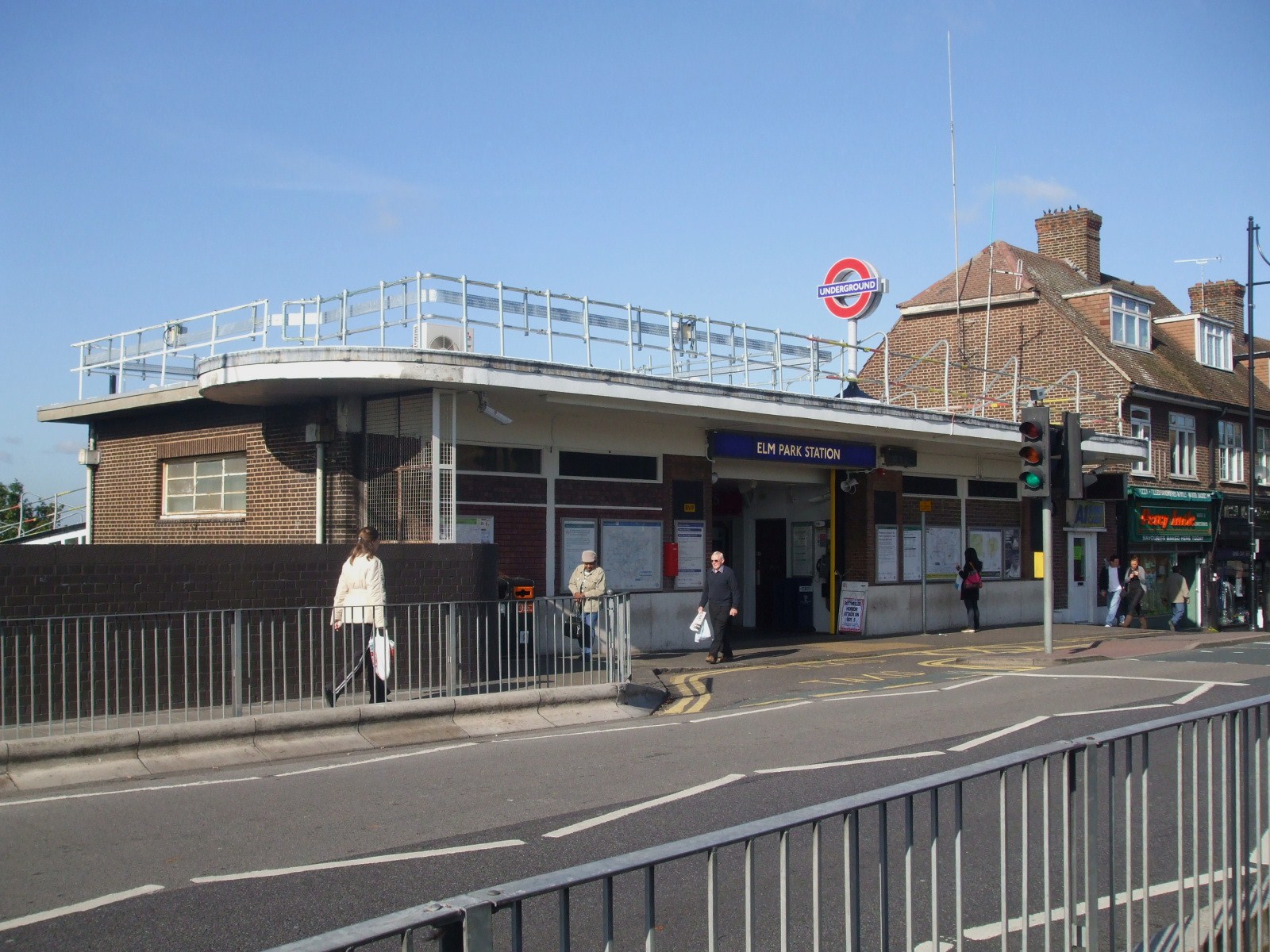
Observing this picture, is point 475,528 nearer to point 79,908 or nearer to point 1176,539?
point 79,908

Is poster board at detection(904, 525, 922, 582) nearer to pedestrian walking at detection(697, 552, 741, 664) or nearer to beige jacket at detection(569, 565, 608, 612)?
pedestrian walking at detection(697, 552, 741, 664)

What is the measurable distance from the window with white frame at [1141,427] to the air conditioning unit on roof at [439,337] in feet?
71.6

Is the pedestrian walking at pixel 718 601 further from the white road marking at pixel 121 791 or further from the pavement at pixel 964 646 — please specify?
the white road marking at pixel 121 791

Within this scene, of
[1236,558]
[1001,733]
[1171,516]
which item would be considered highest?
[1171,516]

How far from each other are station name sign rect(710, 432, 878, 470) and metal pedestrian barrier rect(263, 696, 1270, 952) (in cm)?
1476

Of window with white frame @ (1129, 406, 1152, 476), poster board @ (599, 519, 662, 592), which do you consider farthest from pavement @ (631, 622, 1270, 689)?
window with white frame @ (1129, 406, 1152, 476)

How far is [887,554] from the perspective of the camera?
23500mm

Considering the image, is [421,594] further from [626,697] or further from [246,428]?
[246,428]

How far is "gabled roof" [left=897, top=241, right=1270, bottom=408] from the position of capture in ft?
105

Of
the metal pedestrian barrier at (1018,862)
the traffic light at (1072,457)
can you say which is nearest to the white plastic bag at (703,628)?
the traffic light at (1072,457)

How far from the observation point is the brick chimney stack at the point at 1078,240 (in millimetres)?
35969

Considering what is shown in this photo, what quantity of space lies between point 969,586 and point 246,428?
1421cm

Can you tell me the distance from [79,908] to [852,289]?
20.7 metres

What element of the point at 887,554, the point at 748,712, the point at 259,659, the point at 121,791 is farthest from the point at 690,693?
the point at 887,554
